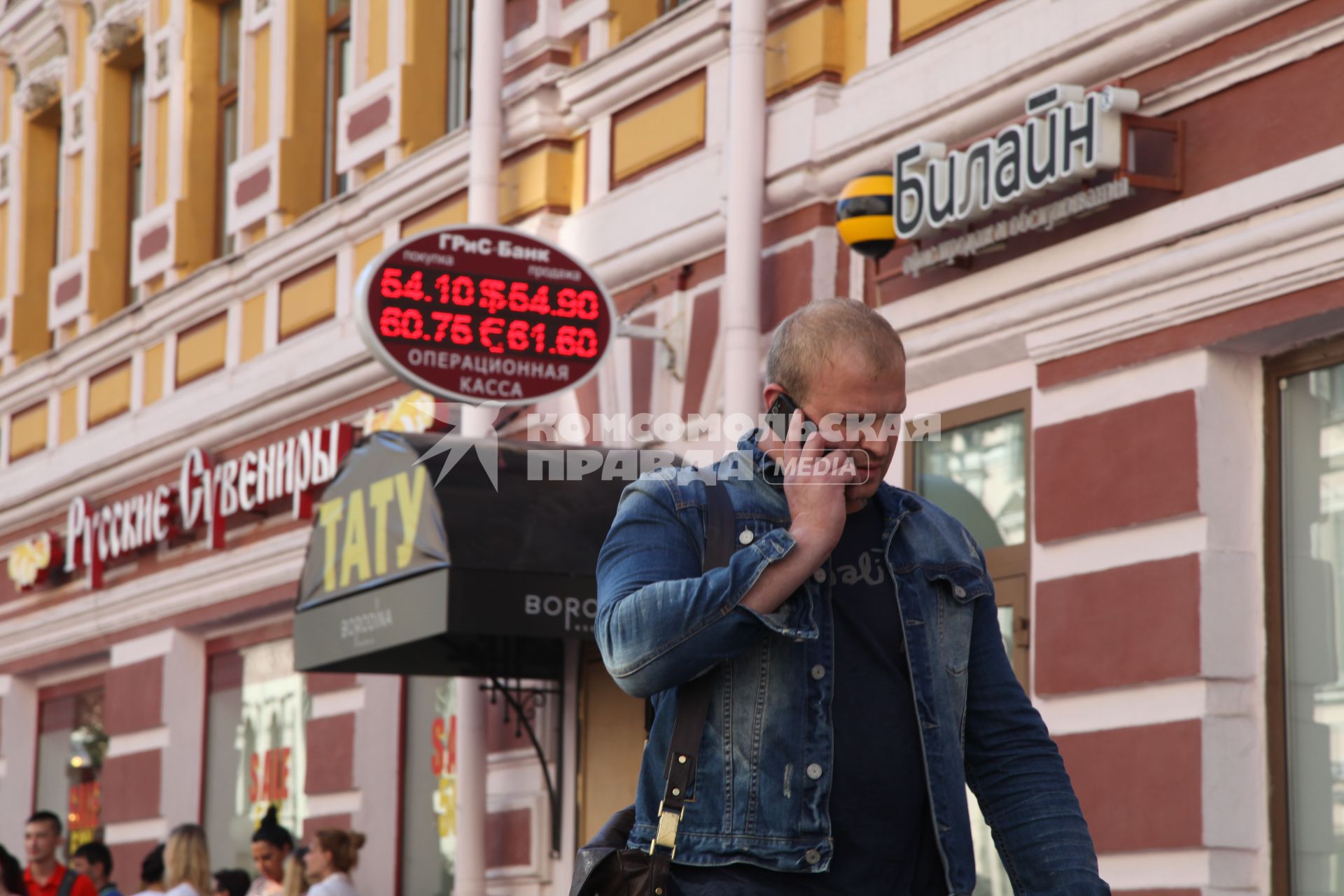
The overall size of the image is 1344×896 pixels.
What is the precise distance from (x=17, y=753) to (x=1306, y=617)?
42.5 ft

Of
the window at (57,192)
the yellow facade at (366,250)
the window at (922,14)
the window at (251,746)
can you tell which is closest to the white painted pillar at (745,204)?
the window at (922,14)

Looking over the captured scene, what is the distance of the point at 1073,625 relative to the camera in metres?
7.84

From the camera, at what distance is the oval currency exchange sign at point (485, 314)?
10.0 metres

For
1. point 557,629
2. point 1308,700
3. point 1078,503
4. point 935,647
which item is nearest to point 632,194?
point 557,629

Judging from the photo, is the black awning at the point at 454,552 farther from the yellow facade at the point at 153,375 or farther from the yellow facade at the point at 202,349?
the yellow facade at the point at 153,375

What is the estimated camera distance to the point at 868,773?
3475 mm

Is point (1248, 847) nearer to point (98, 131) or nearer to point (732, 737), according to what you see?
point (732, 737)

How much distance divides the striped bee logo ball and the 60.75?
1.91 m

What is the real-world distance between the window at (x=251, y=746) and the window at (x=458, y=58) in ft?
11.6

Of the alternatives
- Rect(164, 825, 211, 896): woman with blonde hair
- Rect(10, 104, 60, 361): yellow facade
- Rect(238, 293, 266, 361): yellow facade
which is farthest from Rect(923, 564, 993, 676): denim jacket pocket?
Rect(10, 104, 60, 361): yellow facade

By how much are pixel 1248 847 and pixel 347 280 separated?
7.74 meters

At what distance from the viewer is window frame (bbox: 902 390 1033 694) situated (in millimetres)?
8211

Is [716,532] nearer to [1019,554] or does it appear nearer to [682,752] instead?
[682,752]

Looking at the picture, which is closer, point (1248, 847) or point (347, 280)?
point (1248, 847)
